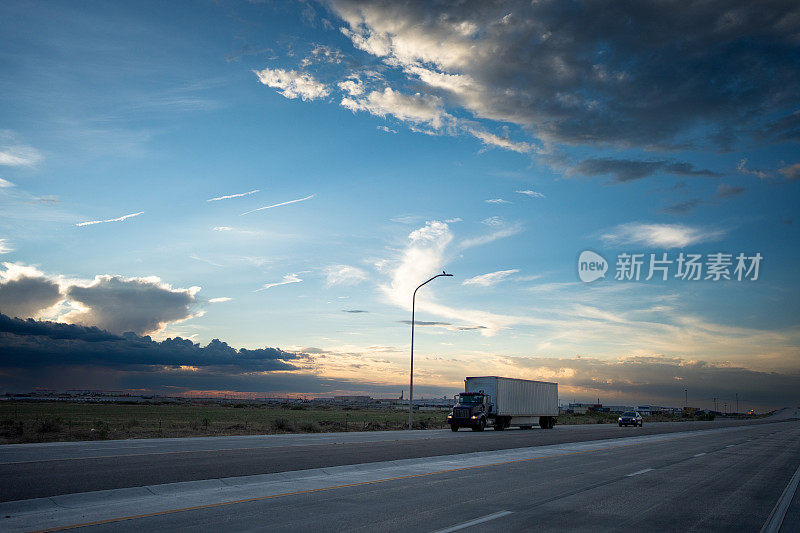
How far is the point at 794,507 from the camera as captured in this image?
41.5 ft

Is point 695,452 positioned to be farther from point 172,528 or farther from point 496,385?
point 172,528

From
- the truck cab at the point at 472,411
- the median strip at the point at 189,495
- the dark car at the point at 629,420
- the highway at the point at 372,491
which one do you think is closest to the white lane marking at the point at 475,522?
the highway at the point at 372,491

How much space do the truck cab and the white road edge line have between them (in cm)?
2704

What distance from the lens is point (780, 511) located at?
12008 mm

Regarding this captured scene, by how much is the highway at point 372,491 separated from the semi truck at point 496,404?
2157 centimetres

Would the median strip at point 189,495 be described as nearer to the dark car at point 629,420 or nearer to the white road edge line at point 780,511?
the white road edge line at point 780,511

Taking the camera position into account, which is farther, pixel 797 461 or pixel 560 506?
pixel 797 461

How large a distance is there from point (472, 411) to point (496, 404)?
2.32m

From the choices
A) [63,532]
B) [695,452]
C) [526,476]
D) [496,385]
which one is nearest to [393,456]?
[526,476]

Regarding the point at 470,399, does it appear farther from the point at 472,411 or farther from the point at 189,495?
the point at 189,495

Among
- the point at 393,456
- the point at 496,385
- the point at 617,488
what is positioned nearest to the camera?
the point at 617,488

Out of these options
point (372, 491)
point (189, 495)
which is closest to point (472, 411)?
point (372, 491)

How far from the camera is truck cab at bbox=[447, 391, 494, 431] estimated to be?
43.3 meters

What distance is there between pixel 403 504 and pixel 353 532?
2.70m
